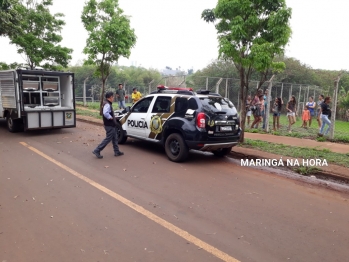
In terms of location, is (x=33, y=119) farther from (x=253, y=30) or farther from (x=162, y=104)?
(x=253, y=30)

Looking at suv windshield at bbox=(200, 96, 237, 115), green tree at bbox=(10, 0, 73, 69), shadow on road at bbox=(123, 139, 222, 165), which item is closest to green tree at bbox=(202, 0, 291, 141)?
suv windshield at bbox=(200, 96, 237, 115)

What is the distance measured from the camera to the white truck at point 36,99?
980 cm

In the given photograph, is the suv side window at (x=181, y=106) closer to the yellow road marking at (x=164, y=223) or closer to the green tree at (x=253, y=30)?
the green tree at (x=253, y=30)

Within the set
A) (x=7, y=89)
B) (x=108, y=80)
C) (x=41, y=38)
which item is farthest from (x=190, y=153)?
(x=108, y=80)

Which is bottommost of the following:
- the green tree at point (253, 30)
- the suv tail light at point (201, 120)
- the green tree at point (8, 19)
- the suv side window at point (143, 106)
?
the suv tail light at point (201, 120)

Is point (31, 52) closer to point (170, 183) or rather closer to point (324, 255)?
point (170, 183)

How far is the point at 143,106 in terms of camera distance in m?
8.09

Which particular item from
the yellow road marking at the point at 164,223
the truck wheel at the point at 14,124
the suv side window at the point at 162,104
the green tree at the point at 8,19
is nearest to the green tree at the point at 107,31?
the green tree at the point at 8,19

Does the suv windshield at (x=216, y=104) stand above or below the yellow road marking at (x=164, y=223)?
above

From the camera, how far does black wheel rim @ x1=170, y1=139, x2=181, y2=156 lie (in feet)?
22.9

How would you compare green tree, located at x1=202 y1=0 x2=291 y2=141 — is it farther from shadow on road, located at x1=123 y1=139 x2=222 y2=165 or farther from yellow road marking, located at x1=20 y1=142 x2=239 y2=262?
yellow road marking, located at x1=20 y1=142 x2=239 y2=262

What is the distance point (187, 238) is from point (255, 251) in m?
0.80

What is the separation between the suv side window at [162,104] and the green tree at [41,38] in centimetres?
1167

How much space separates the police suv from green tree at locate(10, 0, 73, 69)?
11458 mm
